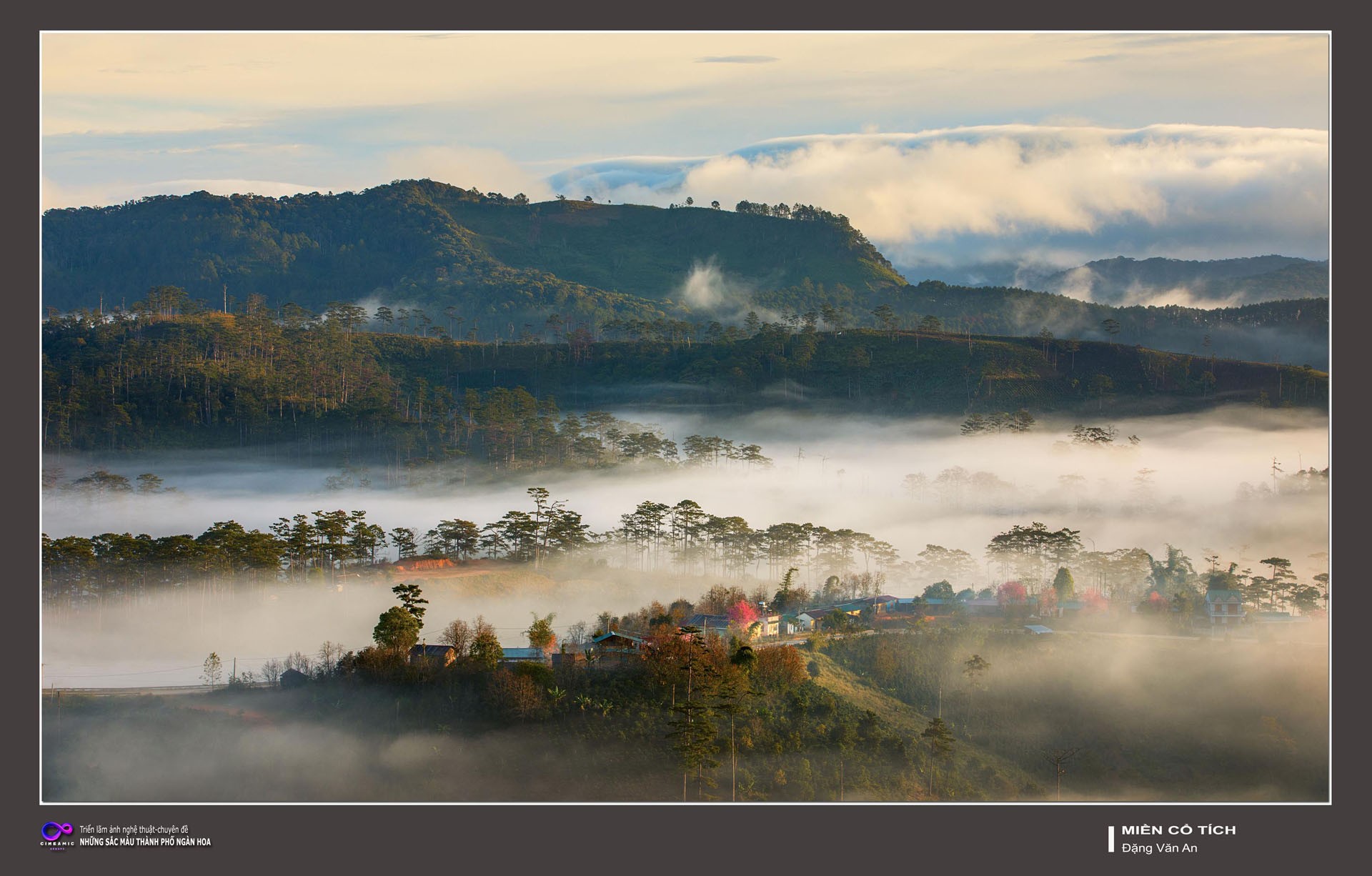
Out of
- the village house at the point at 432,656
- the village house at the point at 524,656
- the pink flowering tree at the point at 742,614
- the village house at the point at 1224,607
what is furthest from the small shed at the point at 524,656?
the village house at the point at 1224,607

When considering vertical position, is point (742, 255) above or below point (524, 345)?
above

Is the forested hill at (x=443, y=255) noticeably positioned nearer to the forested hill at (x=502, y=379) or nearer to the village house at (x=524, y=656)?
the forested hill at (x=502, y=379)

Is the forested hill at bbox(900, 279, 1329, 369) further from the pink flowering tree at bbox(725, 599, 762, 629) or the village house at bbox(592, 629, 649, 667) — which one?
the village house at bbox(592, 629, 649, 667)

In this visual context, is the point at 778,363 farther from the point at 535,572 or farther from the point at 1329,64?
the point at 1329,64

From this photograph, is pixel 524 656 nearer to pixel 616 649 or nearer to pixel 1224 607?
pixel 616 649

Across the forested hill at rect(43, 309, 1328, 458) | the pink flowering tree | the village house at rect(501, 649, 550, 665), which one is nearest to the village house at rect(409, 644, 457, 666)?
the village house at rect(501, 649, 550, 665)

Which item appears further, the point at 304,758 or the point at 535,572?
the point at 535,572

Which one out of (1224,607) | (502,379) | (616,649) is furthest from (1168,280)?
(616,649)

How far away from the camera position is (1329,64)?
52156 millimetres

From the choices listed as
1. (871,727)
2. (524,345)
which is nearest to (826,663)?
(871,727)

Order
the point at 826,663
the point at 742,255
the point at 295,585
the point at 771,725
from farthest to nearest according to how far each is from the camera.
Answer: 1. the point at 742,255
2. the point at 295,585
3. the point at 826,663
4. the point at 771,725

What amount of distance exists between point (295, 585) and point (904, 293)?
10155 cm
